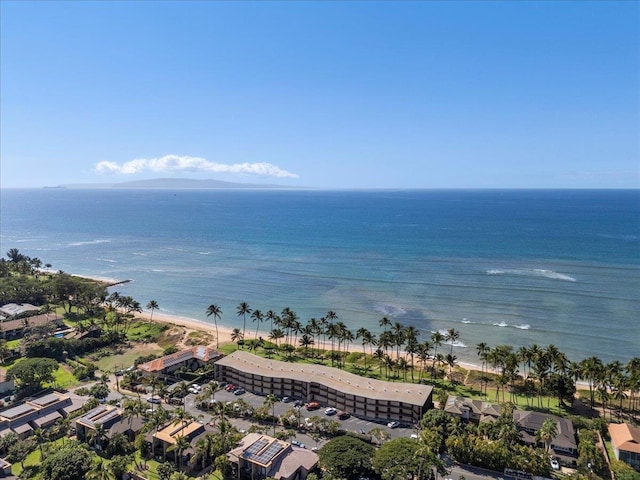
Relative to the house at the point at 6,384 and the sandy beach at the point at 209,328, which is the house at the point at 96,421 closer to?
the house at the point at 6,384

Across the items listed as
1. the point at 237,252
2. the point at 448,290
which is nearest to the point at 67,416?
the point at 448,290

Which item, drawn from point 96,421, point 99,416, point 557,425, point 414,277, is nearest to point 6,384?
point 99,416

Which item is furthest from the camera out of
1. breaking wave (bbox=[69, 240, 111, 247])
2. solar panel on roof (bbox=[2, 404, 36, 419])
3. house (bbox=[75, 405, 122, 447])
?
breaking wave (bbox=[69, 240, 111, 247])

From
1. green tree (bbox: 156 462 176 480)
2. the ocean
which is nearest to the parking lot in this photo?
green tree (bbox: 156 462 176 480)

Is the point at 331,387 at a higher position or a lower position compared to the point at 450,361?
lower

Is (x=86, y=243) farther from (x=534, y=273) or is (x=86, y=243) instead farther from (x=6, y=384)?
(x=534, y=273)

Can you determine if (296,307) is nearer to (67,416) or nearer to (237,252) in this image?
(67,416)

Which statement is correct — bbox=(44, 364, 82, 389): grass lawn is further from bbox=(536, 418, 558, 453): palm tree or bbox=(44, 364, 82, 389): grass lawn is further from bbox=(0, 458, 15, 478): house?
bbox=(536, 418, 558, 453): palm tree
